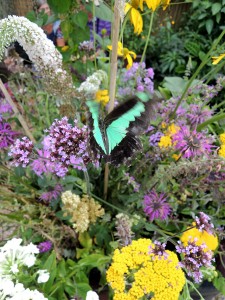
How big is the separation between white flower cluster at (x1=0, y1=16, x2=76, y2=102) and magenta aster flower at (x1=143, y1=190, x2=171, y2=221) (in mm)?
218

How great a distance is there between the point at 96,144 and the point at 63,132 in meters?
0.06

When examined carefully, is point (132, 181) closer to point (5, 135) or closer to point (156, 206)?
point (156, 206)

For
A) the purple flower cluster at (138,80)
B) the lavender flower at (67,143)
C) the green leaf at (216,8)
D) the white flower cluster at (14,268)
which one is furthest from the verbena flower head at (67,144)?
the green leaf at (216,8)

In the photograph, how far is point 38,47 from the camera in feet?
1.54

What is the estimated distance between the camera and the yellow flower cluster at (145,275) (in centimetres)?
47

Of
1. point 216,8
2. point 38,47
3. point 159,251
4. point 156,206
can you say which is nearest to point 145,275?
point 159,251

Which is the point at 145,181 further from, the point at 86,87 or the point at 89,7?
the point at 89,7

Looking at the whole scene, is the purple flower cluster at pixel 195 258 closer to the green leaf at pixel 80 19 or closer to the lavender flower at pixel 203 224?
the lavender flower at pixel 203 224

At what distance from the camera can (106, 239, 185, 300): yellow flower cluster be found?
0.47m

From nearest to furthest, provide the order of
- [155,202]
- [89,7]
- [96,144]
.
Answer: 1. [96,144]
2. [155,202]
3. [89,7]

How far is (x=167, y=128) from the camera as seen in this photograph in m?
0.64

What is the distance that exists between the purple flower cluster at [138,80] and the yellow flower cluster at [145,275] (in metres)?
0.34

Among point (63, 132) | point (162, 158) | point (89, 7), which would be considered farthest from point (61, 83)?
point (89, 7)

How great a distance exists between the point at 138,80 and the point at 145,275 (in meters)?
0.40
